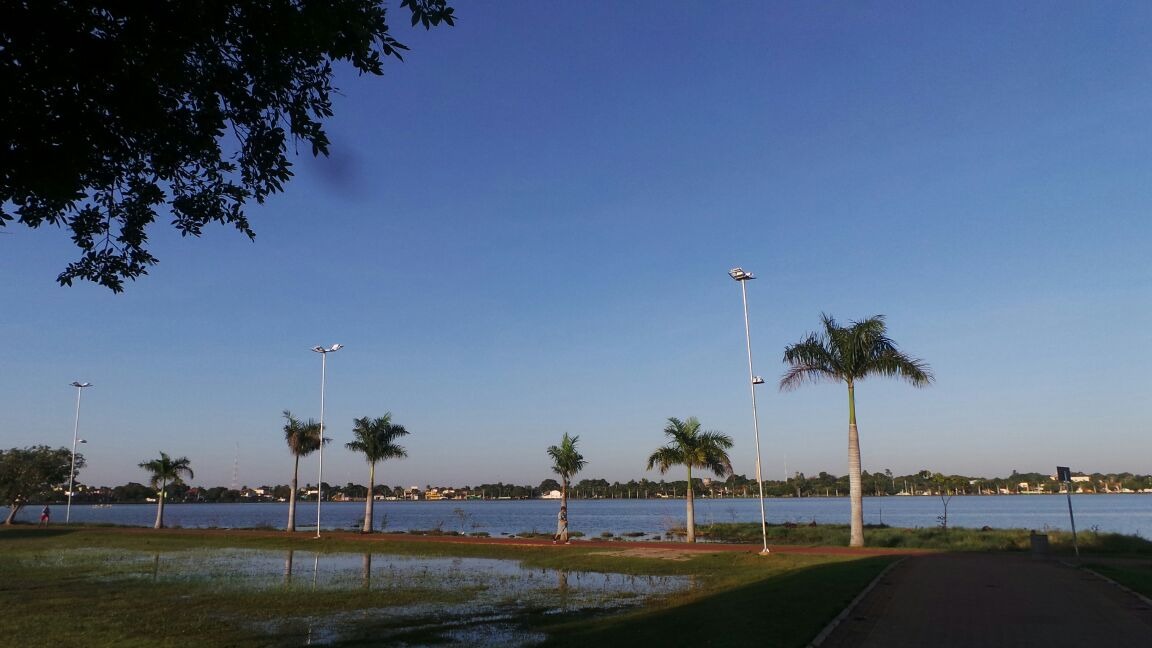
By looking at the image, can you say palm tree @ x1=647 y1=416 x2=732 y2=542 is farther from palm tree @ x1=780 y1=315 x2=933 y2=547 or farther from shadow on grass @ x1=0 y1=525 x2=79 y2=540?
shadow on grass @ x1=0 y1=525 x2=79 y2=540

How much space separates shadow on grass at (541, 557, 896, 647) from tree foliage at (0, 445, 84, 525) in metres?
72.8

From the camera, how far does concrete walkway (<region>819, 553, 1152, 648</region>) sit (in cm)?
1187

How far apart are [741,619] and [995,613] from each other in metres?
5.02

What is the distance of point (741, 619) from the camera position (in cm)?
1398

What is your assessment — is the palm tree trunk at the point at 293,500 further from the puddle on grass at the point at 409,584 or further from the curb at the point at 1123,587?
the curb at the point at 1123,587

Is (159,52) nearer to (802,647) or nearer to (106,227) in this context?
(106,227)

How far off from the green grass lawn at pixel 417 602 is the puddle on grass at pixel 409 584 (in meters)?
0.08

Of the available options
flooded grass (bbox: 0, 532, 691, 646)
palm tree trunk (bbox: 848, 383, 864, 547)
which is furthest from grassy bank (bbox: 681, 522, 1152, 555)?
flooded grass (bbox: 0, 532, 691, 646)

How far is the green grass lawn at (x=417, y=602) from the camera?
13992mm

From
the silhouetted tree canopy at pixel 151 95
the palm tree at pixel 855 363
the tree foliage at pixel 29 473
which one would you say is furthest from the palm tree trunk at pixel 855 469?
the tree foliage at pixel 29 473

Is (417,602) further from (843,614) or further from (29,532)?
(29,532)

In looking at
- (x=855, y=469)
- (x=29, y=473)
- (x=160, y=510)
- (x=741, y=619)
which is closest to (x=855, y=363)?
(x=855, y=469)

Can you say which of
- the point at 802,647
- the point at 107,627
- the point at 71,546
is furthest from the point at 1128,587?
the point at 71,546

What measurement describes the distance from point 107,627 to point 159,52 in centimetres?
1343
